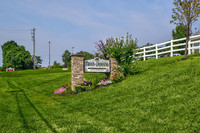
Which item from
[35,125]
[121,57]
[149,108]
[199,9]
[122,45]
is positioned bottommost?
[35,125]

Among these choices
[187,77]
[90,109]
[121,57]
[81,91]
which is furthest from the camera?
[121,57]

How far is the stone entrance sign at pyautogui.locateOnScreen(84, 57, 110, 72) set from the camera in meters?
13.6

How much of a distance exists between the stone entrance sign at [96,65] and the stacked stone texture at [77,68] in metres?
0.42

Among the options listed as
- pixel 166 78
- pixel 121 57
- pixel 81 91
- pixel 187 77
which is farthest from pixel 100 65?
pixel 187 77

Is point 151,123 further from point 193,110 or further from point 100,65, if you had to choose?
point 100,65

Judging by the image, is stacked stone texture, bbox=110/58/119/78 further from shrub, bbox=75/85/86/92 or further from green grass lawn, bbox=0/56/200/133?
green grass lawn, bbox=0/56/200/133

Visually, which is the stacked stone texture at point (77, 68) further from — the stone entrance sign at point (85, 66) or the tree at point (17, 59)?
the tree at point (17, 59)

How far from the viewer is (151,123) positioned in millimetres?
5348

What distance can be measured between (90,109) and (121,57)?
21.7ft

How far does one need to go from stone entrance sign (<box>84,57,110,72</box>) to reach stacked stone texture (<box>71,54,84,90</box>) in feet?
1.39

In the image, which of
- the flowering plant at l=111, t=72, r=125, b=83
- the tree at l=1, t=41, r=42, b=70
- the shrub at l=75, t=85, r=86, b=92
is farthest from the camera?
the tree at l=1, t=41, r=42, b=70

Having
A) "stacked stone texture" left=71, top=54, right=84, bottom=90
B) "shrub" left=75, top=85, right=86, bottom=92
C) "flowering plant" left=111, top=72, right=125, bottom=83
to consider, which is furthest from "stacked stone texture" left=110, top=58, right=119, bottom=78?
"shrub" left=75, top=85, right=86, bottom=92

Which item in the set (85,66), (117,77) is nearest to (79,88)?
(85,66)

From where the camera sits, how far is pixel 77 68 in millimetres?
13141
